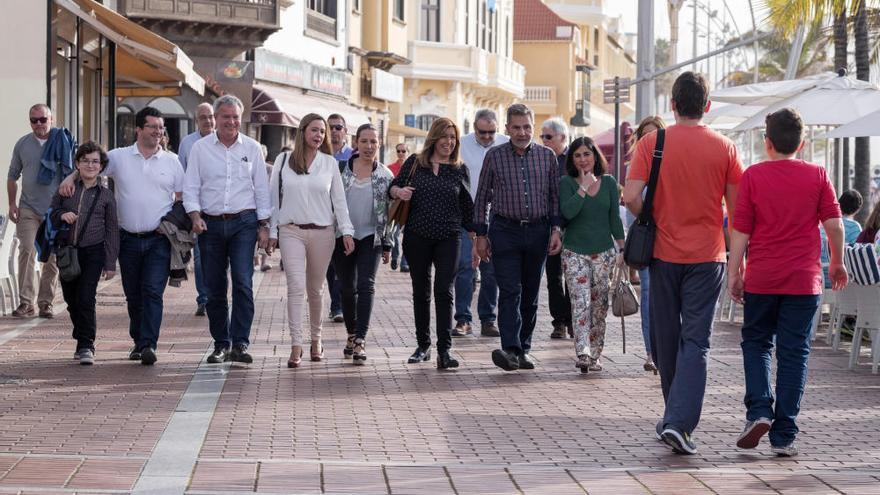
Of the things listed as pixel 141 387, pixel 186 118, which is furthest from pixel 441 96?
pixel 141 387

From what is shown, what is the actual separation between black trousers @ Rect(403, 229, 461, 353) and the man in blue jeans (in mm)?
239

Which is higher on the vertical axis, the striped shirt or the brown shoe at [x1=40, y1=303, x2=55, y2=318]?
the striped shirt

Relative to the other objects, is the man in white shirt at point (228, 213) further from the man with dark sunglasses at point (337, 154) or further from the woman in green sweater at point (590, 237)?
the woman in green sweater at point (590, 237)

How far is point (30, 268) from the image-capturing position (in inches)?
592

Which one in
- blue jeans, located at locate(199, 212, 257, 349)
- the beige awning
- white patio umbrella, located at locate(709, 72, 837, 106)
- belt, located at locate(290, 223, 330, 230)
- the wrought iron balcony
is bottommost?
blue jeans, located at locate(199, 212, 257, 349)

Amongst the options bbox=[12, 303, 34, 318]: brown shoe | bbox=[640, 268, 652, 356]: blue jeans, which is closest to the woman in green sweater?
bbox=[640, 268, 652, 356]: blue jeans

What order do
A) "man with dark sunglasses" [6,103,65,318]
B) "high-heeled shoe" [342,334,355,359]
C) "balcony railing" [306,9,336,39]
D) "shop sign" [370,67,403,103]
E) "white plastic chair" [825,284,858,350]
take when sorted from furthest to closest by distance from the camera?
"shop sign" [370,67,403,103], "balcony railing" [306,9,336,39], "man with dark sunglasses" [6,103,65,318], "white plastic chair" [825,284,858,350], "high-heeled shoe" [342,334,355,359]

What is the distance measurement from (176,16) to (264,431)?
22563 mm

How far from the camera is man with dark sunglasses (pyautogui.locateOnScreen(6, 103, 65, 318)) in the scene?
14.8 meters

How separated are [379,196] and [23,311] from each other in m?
4.66

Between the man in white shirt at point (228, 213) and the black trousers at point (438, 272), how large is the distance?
109 centimetres

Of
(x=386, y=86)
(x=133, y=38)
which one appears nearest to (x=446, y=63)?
(x=386, y=86)

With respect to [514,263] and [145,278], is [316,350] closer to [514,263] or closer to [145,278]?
[145,278]

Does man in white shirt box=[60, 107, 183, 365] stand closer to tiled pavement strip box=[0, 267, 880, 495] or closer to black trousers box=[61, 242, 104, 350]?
black trousers box=[61, 242, 104, 350]
